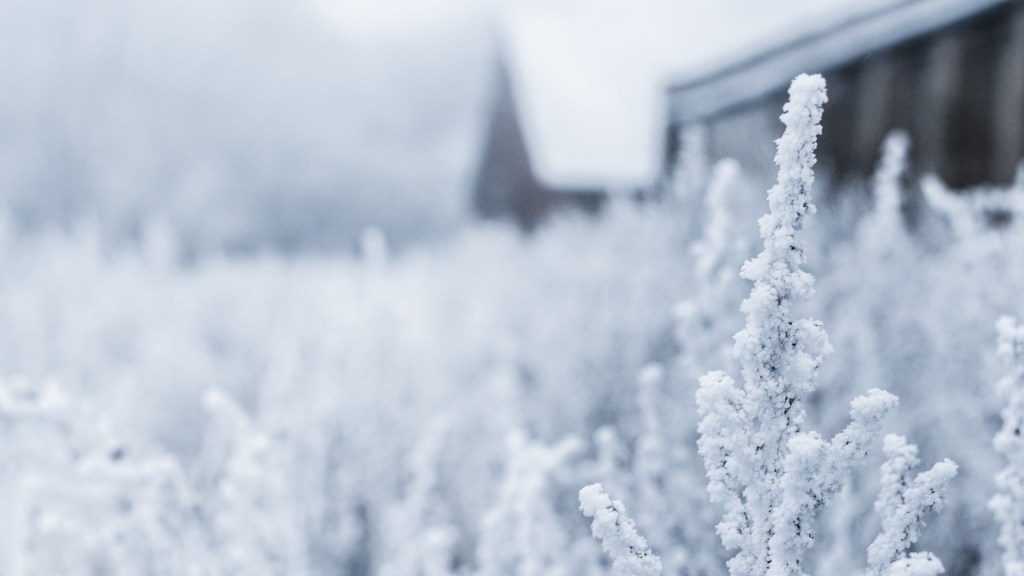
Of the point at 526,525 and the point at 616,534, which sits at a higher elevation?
the point at 526,525

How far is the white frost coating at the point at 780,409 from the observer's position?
2.94 ft

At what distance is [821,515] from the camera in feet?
6.63

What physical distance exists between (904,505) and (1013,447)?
319 mm

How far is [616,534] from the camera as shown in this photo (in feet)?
3.11

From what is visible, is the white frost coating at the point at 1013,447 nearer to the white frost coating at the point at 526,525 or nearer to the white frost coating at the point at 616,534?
the white frost coating at the point at 616,534

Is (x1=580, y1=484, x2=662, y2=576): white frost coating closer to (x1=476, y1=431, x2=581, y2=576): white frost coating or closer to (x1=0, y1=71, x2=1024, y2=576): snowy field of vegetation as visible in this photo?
(x1=0, y1=71, x2=1024, y2=576): snowy field of vegetation

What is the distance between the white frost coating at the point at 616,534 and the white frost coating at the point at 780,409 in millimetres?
103

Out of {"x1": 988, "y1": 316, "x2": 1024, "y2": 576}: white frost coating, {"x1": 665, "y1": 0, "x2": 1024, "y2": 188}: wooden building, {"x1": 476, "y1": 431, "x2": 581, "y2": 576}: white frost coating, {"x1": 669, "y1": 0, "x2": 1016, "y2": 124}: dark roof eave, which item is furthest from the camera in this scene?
{"x1": 669, "y1": 0, "x2": 1016, "y2": 124}: dark roof eave

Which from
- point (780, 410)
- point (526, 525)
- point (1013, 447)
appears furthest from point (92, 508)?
point (1013, 447)

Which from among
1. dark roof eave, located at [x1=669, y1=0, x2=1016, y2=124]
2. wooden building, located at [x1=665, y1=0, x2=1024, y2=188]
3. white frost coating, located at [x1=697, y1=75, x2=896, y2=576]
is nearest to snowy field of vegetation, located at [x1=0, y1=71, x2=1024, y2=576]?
white frost coating, located at [x1=697, y1=75, x2=896, y2=576]

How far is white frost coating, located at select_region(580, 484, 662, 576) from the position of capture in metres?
0.94

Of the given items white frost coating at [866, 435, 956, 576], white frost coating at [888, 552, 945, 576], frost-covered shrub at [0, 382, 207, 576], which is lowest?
white frost coating at [888, 552, 945, 576]

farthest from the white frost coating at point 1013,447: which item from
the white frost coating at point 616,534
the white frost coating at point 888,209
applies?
the white frost coating at point 888,209

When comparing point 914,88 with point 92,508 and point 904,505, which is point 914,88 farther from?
point 92,508
